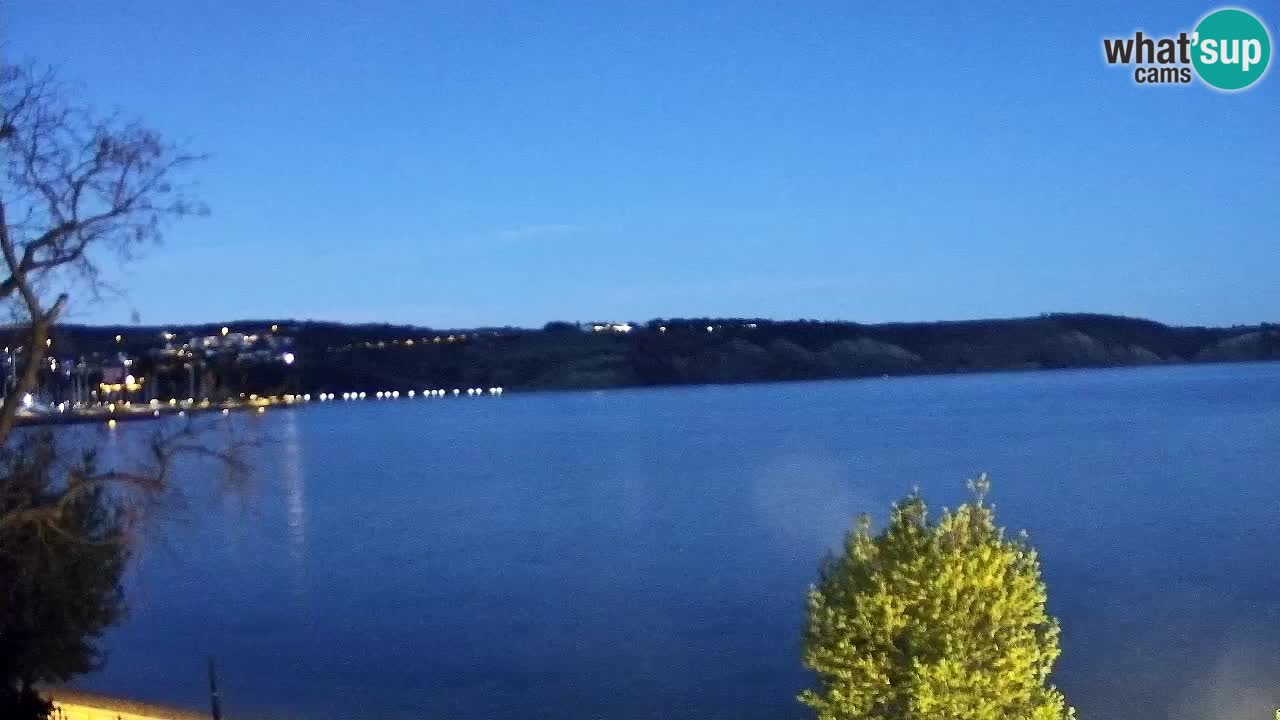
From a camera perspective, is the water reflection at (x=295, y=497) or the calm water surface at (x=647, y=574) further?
the water reflection at (x=295, y=497)

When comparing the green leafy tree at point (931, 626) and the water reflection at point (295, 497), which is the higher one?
the green leafy tree at point (931, 626)

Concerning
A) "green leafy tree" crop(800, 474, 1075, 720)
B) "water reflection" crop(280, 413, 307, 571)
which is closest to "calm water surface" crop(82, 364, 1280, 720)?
"water reflection" crop(280, 413, 307, 571)

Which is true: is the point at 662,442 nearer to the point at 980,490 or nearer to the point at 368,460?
the point at 368,460

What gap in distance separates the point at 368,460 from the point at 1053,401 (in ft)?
241

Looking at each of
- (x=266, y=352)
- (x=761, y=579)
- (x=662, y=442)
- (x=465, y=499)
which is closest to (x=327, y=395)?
(x=662, y=442)

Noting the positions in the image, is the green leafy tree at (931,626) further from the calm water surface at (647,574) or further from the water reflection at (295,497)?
the water reflection at (295,497)

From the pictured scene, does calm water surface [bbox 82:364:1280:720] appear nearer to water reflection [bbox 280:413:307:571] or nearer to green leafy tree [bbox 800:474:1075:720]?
water reflection [bbox 280:413:307:571]

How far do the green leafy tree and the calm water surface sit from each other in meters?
4.80

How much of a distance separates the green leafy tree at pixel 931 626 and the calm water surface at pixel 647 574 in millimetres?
4800

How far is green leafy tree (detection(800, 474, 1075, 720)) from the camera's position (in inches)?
316

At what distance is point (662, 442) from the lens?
89.4 meters

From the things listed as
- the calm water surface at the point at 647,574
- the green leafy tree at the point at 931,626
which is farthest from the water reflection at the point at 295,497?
the green leafy tree at the point at 931,626

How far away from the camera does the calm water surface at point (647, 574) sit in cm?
2519

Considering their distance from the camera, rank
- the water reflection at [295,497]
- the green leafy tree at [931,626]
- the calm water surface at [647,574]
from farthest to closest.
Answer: the water reflection at [295,497] → the calm water surface at [647,574] → the green leafy tree at [931,626]
